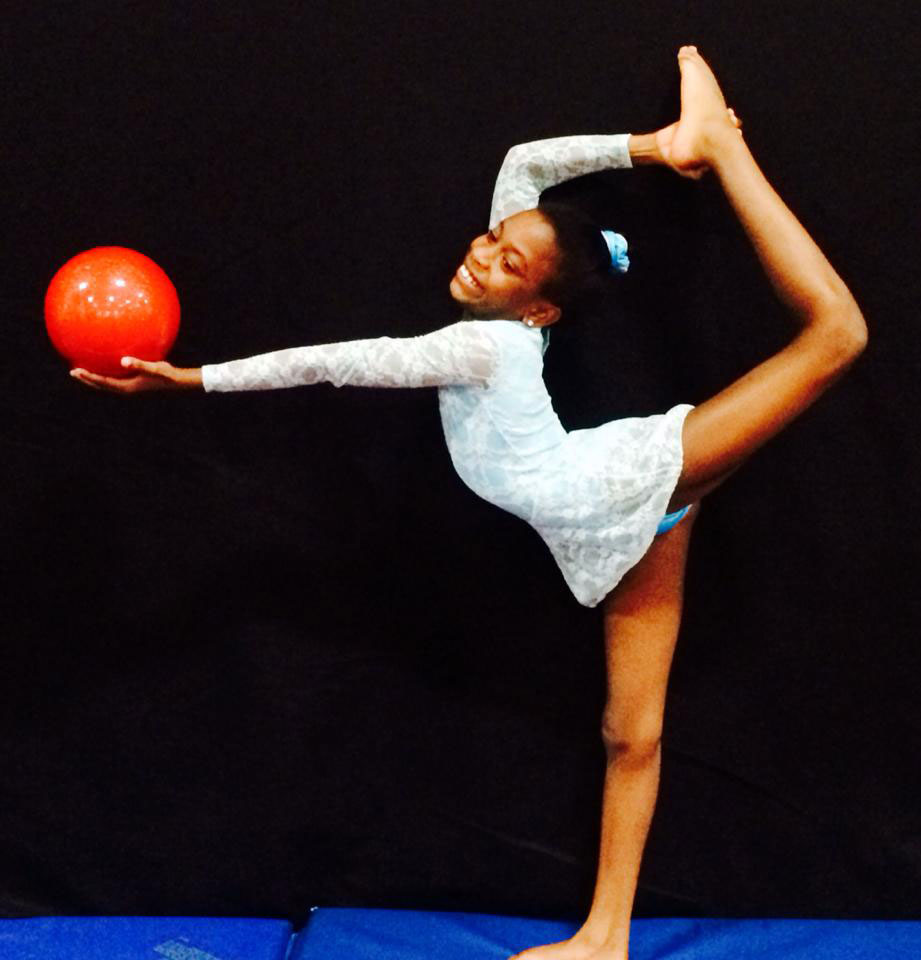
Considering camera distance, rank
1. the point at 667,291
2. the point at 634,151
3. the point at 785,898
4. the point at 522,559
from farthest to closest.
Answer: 1. the point at 785,898
2. the point at 522,559
3. the point at 667,291
4. the point at 634,151

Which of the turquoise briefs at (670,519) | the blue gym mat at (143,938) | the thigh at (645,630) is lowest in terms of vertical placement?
the blue gym mat at (143,938)

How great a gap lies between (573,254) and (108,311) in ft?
2.43

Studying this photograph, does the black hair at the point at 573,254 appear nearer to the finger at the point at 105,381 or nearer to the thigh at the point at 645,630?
the thigh at the point at 645,630

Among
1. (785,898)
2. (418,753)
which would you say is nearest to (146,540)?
(418,753)

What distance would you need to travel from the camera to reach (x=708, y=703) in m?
2.17

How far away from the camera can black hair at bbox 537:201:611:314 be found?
171cm

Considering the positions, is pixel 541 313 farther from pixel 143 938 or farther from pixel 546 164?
pixel 143 938

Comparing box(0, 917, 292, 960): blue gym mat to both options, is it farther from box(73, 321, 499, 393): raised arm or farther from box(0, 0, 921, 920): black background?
box(73, 321, 499, 393): raised arm

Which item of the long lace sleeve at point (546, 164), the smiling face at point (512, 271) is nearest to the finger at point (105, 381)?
the smiling face at point (512, 271)

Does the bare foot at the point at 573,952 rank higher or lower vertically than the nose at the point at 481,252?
lower

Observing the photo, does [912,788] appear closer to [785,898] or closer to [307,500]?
[785,898]

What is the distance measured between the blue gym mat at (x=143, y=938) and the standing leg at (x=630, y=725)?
1.76 feet

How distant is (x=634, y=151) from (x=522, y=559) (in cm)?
80

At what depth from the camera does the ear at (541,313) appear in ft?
5.74
